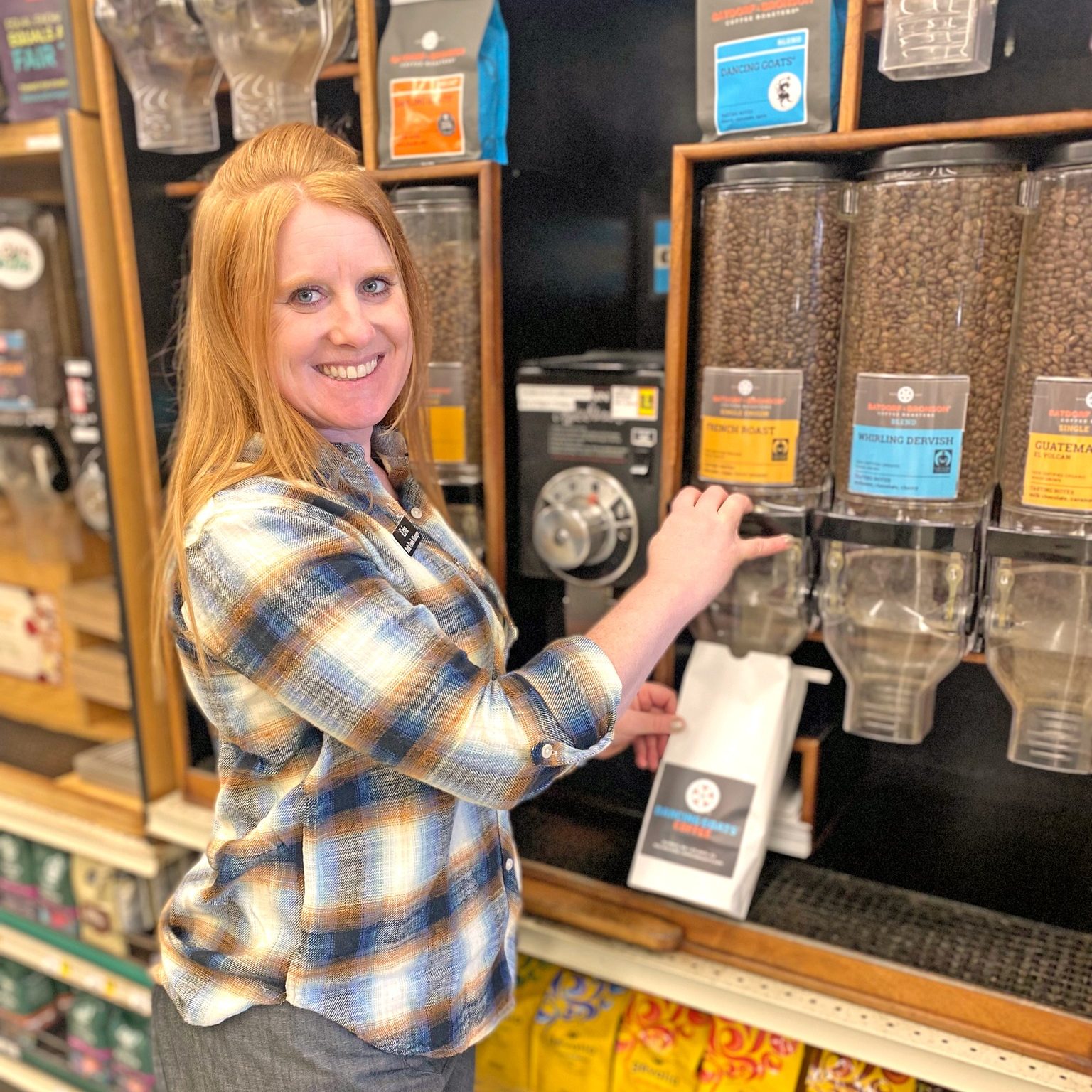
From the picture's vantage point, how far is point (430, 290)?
4.62 ft

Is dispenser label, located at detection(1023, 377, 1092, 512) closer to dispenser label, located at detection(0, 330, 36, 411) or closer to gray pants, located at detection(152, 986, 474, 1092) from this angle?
gray pants, located at detection(152, 986, 474, 1092)

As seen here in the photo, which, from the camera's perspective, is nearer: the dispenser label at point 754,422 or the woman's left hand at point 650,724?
the dispenser label at point 754,422

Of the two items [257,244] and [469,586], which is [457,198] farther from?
[469,586]

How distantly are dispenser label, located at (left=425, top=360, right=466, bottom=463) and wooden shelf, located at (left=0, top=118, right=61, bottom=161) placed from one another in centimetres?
78

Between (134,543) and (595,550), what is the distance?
899 mm

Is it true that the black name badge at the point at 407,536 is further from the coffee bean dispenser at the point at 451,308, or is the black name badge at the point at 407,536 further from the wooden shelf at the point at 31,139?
the wooden shelf at the point at 31,139

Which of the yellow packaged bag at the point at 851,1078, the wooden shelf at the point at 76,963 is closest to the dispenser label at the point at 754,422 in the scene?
the yellow packaged bag at the point at 851,1078

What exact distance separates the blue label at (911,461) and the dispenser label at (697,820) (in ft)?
1.43

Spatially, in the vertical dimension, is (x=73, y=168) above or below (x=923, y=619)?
above

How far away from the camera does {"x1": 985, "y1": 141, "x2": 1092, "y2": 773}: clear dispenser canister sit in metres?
1.02

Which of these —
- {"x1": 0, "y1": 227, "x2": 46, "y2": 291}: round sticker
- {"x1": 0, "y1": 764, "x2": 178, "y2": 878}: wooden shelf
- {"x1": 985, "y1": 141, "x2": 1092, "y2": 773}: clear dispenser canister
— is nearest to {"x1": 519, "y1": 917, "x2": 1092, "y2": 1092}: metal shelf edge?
{"x1": 985, "y1": 141, "x2": 1092, "y2": 773}: clear dispenser canister

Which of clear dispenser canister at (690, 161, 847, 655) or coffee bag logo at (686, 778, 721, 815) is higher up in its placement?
clear dispenser canister at (690, 161, 847, 655)

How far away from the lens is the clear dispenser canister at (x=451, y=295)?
1.39 metres

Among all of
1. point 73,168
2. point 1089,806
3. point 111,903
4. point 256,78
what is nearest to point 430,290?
point 256,78
